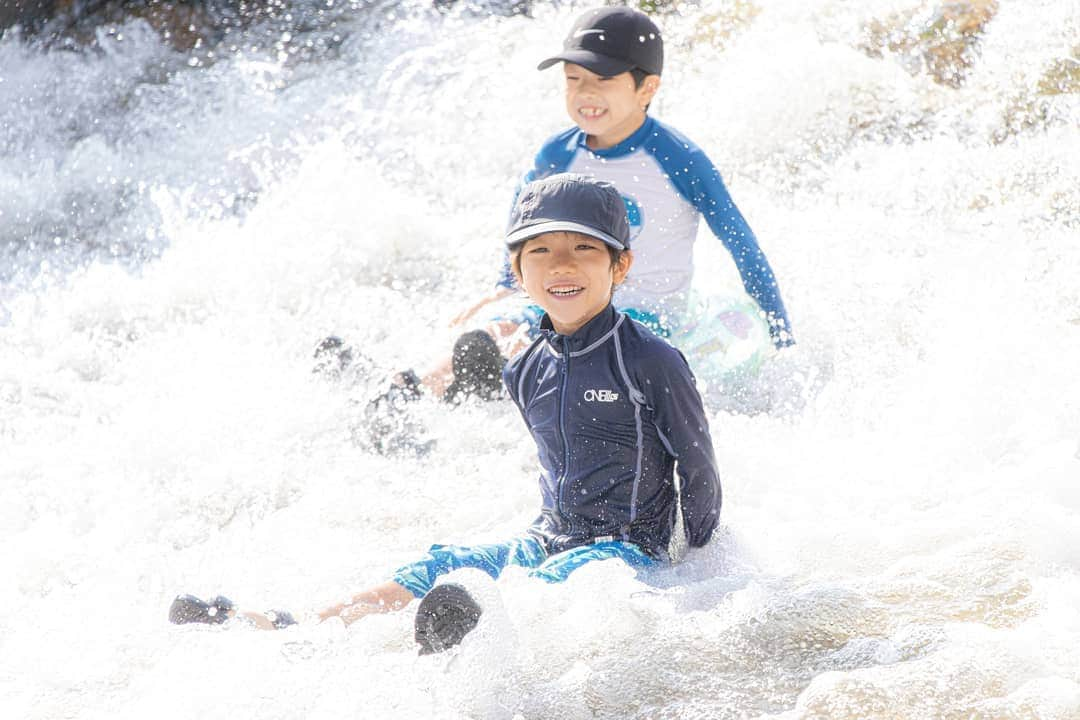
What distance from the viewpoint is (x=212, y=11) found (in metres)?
8.52

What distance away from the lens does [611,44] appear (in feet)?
13.0

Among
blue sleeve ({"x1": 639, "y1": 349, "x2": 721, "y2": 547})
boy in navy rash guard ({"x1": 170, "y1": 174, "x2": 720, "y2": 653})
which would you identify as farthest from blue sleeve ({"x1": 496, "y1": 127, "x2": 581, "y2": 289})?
blue sleeve ({"x1": 639, "y1": 349, "x2": 721, "y2": 547})

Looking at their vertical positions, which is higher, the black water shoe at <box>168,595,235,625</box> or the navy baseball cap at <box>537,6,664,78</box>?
the navy baseball cap at <box>537,6,664,78</box>

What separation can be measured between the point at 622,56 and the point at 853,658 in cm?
225

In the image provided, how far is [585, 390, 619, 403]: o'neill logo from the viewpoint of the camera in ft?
9.42

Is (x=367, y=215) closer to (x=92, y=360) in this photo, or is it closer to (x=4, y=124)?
(x=92, y=360)

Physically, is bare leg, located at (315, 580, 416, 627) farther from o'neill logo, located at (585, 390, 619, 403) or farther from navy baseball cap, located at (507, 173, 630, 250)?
navy baseball cap, located at (507, 173, 630, 250)

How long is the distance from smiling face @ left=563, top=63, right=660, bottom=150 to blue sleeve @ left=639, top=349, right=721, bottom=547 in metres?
1.50

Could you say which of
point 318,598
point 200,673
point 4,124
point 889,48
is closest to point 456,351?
point 318,598

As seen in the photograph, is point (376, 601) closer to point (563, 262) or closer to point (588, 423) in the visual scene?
point (588, 423)

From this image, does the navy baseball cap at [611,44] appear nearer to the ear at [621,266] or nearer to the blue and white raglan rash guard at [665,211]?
the blue and white raglan rash guard at [665,211]

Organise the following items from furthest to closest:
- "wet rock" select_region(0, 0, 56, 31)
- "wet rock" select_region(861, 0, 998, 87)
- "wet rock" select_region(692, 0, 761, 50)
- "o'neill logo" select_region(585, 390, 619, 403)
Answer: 1. "wet rock" select_region(0, 0, 56, 31)
2. "wet rock" select_region(692, 0, 761, 50)
3. "wet rock" select_region(861, 0, 998, 87)
4. "o'neill logo" select_region(585, 390, 619, 403)

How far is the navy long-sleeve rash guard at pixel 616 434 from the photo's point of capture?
9.21ft

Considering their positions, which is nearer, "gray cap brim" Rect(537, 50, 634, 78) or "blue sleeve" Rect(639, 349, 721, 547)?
"blue sleeve" Rect(639, 349, 721, 547)
